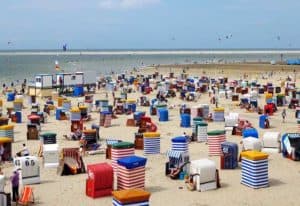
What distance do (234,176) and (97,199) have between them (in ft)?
14.9

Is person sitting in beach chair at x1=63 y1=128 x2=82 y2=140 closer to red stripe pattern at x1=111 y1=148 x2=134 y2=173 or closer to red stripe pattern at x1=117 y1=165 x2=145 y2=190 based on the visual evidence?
red stripe pattern at x1=111 y1=148 x2=134 y2=173

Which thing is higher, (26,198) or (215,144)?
(215,144)

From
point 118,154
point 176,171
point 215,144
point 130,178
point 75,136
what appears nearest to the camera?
point 130,178

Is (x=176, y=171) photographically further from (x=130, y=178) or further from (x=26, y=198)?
(x=26, y=198)

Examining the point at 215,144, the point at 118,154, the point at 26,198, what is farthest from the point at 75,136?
the point at 26,198

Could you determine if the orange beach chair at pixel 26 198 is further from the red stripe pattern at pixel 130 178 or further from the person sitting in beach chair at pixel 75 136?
the person sitting in beach chair at pixel 75 136

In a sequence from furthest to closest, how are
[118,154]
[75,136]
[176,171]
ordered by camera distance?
1. [75,136]
2. [118,154]
3. [176,171]

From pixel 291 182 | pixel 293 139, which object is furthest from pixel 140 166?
pixel 293 139

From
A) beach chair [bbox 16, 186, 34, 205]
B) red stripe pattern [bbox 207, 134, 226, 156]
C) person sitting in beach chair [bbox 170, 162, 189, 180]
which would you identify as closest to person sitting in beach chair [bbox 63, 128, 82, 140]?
red stripe pattern [bbox 207, 134, 226, 156]

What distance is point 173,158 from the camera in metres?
15.9

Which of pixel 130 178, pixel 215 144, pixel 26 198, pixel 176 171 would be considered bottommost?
pixel 26 198

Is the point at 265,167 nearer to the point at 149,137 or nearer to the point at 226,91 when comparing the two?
the point at 149,137

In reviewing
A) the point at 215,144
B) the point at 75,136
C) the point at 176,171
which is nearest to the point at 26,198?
the point at 176,171

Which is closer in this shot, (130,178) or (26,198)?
(26,198)
